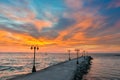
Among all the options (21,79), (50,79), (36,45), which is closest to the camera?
(21,79)

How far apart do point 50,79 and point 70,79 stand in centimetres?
314

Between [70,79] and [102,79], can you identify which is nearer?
[70,79]

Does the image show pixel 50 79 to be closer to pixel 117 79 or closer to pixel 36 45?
pixel 36 45

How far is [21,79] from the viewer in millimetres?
28781

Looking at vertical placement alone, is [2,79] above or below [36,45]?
below

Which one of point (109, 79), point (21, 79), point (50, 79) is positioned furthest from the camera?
Answer: point (109, 79)

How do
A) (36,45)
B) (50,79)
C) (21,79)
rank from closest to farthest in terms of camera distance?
(21,79), (50,79), (36,45)

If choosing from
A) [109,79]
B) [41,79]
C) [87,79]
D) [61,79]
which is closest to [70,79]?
[61,79]

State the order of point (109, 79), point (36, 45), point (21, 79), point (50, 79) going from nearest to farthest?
point (21, 79), point (50, 79), point (36, 45), point (109, 79)

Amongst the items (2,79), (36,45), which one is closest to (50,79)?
(36,45)

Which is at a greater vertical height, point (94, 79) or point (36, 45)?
point (36, 45)

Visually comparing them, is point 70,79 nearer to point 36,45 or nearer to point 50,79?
point 50,79

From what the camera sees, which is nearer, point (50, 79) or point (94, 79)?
point (50, 79)

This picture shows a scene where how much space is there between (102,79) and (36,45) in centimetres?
1631
